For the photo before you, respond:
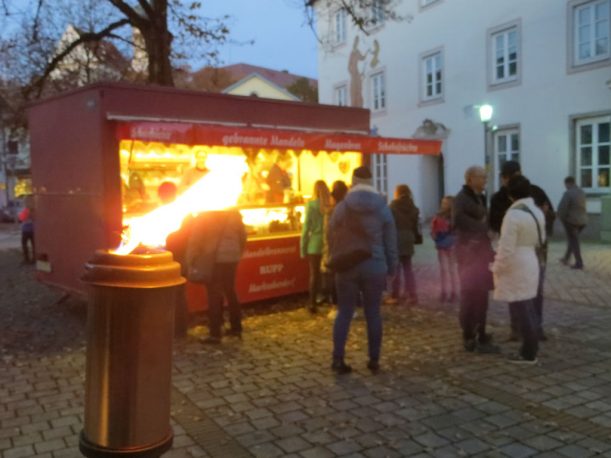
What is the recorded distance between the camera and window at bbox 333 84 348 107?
2794cm

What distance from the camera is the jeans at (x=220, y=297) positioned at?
22.1 feet

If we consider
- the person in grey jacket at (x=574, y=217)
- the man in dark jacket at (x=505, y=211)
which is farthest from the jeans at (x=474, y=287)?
the person in grey jacket at (x=574, y=217)

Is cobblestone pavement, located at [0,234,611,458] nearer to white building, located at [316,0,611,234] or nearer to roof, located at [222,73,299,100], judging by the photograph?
white building, located at [316,0,611,234]

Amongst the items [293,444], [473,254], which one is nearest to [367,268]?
[473,254]

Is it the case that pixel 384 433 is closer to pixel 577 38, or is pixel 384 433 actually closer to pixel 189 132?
pixel 189 132

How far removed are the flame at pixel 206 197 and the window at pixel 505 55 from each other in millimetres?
12633

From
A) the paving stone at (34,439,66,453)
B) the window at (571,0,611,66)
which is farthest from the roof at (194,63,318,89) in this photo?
the paving stone at (34,439,66,453)

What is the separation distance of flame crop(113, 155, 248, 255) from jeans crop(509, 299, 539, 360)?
10.4 ft

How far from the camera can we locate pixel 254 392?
5176 millimetres

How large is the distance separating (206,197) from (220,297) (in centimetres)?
175

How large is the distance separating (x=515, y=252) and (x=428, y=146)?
14.6 feet

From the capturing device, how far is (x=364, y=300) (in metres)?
5.54

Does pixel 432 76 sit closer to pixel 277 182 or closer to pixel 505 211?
pixel 277 182

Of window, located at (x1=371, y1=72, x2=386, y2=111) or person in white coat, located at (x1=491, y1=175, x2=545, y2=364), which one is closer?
person in white coat, located at (x1=491, y1=175, x2=545, y2=364)
